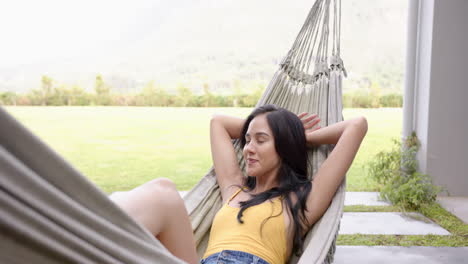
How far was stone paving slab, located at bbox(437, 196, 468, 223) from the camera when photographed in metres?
3.16

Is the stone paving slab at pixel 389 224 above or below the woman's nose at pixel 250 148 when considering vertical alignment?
below

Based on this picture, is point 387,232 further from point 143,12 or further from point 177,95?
point 143,12

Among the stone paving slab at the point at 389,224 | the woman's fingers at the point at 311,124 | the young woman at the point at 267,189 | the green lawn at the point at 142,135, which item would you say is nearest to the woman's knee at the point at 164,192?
the young woman at the point at 267,189

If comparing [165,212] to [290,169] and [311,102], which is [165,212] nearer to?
[290,169]

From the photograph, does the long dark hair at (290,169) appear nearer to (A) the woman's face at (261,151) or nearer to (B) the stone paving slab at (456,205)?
(A) the woman's face at (261,151)

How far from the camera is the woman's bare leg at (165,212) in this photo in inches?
44.6

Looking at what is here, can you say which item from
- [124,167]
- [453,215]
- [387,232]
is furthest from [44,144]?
[124,167]

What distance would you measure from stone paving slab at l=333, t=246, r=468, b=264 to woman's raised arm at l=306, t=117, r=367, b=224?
3.27 ft

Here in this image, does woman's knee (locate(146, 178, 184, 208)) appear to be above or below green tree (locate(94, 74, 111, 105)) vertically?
above

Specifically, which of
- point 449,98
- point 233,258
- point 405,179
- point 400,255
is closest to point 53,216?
point 233,258

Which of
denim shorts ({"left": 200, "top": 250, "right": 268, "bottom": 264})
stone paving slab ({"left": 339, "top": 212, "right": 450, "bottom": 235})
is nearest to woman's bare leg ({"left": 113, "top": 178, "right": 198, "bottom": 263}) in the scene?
denim shorts ({"left": 200, "top": 250, "right": 268, "bottom": 264})

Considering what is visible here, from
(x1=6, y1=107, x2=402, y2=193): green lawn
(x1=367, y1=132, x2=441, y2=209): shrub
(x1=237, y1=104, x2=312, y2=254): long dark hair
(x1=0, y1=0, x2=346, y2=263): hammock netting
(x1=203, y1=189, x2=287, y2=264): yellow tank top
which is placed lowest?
(x1=6, y1=107, x2=402, y2=193): green lawn

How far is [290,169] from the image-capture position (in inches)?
67.5

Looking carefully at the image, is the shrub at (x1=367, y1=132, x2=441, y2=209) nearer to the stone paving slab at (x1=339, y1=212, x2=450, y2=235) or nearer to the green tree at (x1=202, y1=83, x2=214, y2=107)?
the stone paving slab at (x1=339, y1=212, x2=450, y2=235)
